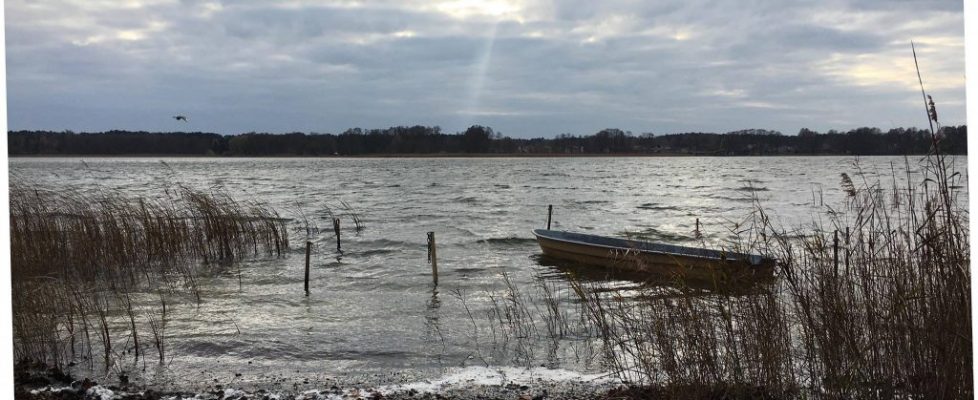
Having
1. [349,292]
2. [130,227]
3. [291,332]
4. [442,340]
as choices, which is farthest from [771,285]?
[130,227]

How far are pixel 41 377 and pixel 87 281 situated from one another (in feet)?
16.2

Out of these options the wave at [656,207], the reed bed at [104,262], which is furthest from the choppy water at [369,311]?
the wave at [656,207]

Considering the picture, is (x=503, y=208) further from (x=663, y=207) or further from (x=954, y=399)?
(x=954, y=399)

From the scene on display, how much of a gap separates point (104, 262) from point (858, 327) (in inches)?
438

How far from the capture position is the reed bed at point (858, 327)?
11.8 feet

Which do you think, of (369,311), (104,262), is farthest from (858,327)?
(104,262)

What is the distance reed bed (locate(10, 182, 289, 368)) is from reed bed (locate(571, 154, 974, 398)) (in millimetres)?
4910

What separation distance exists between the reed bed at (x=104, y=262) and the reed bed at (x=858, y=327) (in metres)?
4.91

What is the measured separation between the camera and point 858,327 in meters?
4.12

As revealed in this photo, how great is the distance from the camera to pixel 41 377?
544cm

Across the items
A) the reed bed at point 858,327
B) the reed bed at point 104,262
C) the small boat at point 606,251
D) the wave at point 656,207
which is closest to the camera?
the reed bed at point 858,327

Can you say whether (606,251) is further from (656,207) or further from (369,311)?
(656,207)

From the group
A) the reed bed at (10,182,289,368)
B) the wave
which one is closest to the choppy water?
the reed bed at (10,182,289,368)

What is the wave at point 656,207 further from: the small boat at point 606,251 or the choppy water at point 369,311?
the small boat at point 606,251
